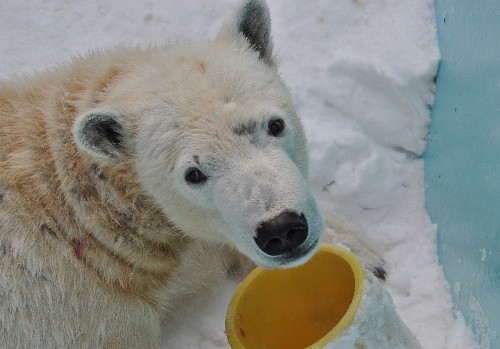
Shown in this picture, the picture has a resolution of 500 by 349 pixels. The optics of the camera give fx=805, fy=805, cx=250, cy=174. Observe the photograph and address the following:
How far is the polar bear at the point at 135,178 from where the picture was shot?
3.12 m

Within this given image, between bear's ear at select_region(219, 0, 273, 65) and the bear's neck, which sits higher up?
bear's ear at select_region(219, 0, 273, 65)

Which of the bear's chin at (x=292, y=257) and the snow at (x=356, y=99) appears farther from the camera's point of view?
the snow at (x=356, y=99)

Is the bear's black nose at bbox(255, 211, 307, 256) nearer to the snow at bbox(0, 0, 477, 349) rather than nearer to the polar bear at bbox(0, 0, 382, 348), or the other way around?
the polar bear at bbox(0, 0, 382, 348)

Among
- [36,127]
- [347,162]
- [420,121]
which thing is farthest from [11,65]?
[420,121]

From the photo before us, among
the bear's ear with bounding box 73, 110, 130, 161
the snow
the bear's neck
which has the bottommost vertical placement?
the snow

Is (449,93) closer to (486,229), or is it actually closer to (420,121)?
(420,121)

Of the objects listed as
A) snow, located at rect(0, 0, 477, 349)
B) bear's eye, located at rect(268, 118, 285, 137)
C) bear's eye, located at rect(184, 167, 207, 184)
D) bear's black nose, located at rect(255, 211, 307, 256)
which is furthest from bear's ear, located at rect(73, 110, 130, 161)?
snow, located at rect(0, 0, 477, 349)

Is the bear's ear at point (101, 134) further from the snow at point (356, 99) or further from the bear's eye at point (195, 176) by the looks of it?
the snow at point (356, 99)

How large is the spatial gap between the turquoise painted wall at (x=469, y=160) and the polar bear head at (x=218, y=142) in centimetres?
82

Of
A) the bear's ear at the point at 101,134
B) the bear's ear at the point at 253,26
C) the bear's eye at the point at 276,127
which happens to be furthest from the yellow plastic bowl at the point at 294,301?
the bear's ear at the point at 253,26

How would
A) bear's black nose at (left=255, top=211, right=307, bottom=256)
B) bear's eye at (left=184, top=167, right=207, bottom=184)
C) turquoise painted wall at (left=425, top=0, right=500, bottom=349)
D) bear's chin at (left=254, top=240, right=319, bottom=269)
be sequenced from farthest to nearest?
turquoise painted wall at (left=425, top=0, right=500, bottom=349), bear's eye at (left=184, top=167, right=207, bottom=184), bear's chin at (left=254, top=240, right=319, bottom=269), bear's black nose at (left=255, top=211, right=307, bottom=256)

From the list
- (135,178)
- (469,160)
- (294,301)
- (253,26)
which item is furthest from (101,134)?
(469,160)

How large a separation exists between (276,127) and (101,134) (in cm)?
74

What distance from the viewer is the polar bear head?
3.01m
